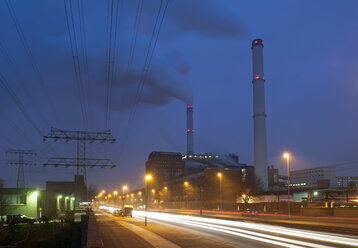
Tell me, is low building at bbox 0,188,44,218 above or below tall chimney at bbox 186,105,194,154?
below

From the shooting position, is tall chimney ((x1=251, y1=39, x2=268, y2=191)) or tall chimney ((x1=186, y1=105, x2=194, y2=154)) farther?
tall chimney ((x1=186, y1=105, x2=194, y2=154))

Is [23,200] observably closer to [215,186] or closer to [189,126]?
[215,186]

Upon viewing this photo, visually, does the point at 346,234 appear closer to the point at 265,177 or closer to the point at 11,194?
the point at 11,194

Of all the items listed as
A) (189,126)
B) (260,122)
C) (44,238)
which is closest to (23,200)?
(44,238)

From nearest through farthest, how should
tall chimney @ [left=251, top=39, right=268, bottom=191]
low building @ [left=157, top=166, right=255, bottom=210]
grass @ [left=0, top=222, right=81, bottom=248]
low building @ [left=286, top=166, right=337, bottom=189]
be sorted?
1. grass @ [left=0, top=222, right=81, bottom=248]
2. low building @ [left=157, top=166, right=255, bottom=210]
3. tall chimney @ [left=251, top=39, right=268, bottom=191]
4. low building @ [left=286, top=166, right=337, bottom=189]

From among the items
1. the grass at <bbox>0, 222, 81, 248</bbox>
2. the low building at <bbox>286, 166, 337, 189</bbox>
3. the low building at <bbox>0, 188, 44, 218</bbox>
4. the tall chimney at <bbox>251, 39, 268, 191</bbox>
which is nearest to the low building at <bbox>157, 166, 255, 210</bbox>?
the tall chimney at <bbox>251, 39, 268, 191</bbox>

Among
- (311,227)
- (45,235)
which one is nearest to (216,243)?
(311,227)

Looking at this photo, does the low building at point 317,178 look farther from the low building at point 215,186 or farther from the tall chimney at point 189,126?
the tall chimney at point 189,126

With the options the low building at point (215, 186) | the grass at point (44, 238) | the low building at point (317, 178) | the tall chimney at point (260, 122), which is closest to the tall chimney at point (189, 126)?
the low building at point (215, 186)

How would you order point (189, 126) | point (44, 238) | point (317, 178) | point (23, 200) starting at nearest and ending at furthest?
point (44, 238)
point (23, 200)
point (317, 178)
point (189, 126)

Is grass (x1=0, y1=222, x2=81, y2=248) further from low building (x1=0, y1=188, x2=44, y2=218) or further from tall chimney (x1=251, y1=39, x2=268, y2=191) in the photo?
tall chimney (x1=251, y1=39, x2=268, y2=191)

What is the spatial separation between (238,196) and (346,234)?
3342 inches

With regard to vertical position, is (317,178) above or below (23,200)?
above

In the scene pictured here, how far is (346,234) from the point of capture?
90.3ft
